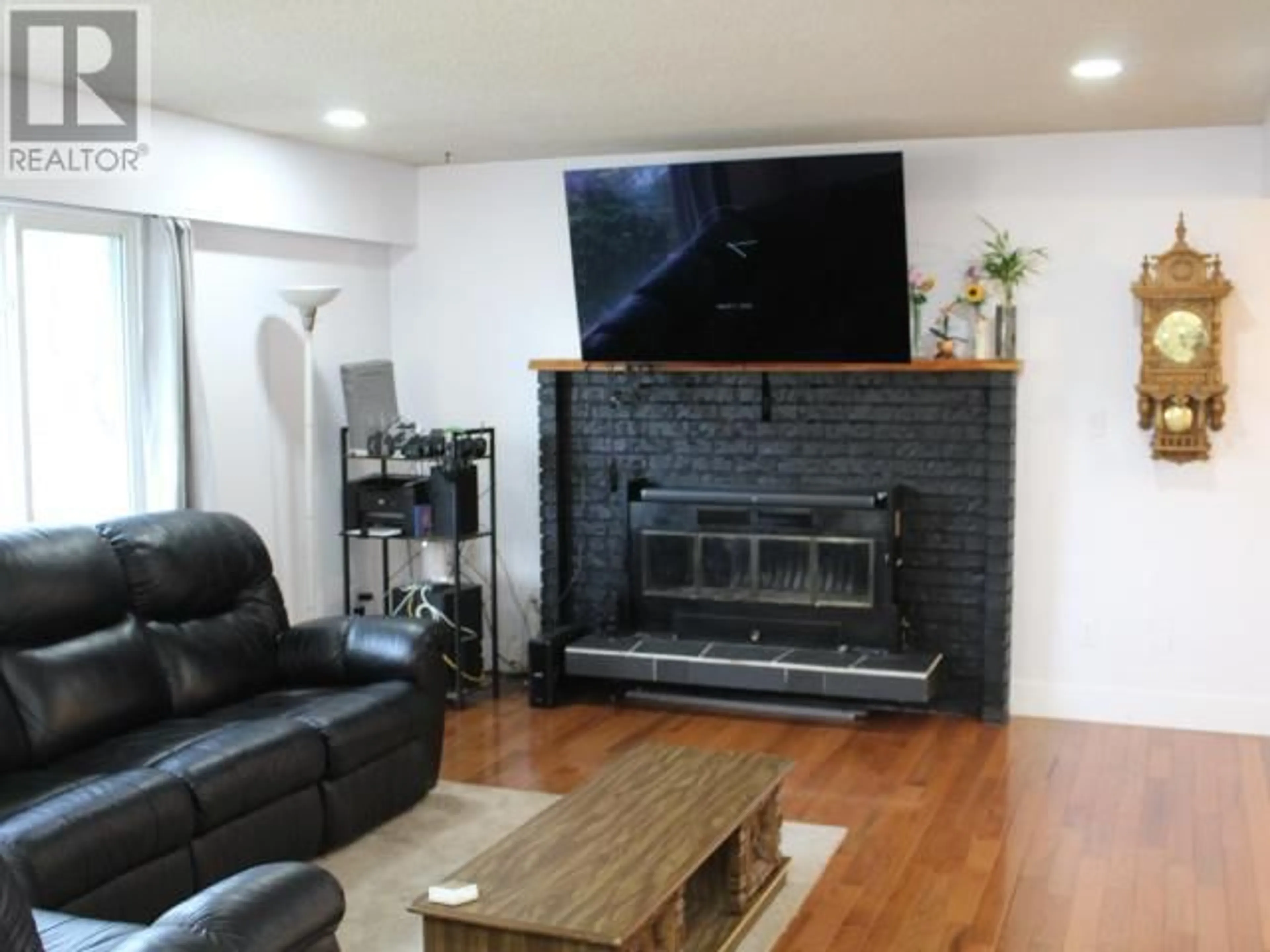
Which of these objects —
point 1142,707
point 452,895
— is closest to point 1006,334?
point 1142,707

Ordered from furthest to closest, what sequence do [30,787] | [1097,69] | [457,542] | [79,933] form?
[457,542] < [1097,69] < [30,787] < [79,933]

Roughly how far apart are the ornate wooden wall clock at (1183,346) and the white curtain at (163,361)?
396 cm

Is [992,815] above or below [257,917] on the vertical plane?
below

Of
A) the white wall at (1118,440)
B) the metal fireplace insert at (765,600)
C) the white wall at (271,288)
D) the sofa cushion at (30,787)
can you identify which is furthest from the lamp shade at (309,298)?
the sofa cushion at (30,787)

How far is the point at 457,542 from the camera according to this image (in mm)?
5953

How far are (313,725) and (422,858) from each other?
551 mm

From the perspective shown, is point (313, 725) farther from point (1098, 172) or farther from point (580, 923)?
point (1098, 172)

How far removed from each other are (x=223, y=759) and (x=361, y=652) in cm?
98

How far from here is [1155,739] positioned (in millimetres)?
5473

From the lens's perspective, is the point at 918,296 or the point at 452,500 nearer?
the point at 918,296

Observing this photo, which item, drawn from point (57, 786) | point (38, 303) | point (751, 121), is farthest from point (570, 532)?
Result: point (57, 786)

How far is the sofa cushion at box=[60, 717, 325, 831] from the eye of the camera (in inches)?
143

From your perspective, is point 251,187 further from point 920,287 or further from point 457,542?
point 920,287

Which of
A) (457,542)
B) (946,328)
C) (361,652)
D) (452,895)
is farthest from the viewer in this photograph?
(457,542)
